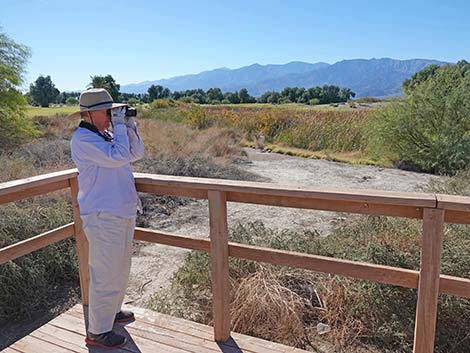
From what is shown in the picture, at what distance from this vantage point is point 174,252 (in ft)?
16.4

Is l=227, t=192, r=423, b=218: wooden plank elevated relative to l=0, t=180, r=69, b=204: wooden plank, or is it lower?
lower

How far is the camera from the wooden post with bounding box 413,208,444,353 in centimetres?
165

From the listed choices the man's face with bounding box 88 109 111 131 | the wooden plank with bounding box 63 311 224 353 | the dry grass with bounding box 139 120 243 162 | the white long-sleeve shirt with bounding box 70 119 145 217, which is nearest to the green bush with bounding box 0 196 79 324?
the wooden plank with bounding box 63 311 224 353

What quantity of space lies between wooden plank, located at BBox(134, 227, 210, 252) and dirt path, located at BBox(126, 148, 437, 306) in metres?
0.69

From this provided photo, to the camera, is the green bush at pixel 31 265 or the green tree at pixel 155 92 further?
the green tree at pixel 155 92

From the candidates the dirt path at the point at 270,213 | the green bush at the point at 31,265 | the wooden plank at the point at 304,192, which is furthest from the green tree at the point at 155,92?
the wooden plank at the point at 304,192

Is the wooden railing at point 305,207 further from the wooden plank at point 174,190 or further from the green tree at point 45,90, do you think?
the green tree at point 45,90

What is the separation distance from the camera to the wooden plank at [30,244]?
221 centimetres

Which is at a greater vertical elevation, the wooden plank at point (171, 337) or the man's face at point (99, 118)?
the man's face at point (99, 118)

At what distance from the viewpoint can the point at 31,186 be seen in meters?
2.29

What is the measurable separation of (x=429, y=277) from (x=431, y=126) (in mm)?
9676

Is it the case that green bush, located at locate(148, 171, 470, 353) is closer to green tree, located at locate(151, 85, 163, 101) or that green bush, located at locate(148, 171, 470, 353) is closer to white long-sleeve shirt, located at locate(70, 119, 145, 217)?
white long-sleeve shirt, located at locate(70, 119, 145, 217)

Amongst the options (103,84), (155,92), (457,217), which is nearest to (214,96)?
(155,92)

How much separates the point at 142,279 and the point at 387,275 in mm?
3036
